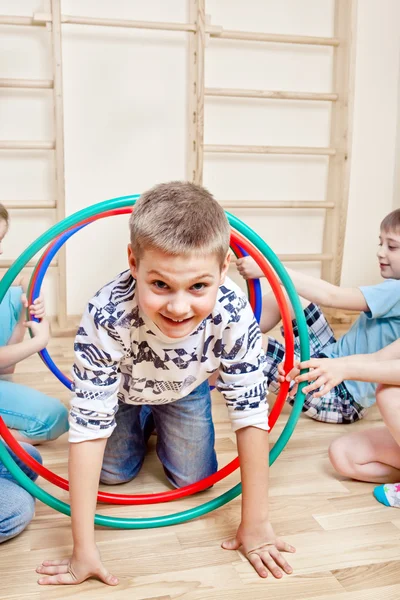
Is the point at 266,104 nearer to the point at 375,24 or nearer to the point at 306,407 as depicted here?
the point at 375,24

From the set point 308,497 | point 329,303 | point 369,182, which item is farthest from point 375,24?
point 308,497

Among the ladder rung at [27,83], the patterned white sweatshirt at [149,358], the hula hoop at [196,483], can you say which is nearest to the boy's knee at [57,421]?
the hula hoop at [196,483]

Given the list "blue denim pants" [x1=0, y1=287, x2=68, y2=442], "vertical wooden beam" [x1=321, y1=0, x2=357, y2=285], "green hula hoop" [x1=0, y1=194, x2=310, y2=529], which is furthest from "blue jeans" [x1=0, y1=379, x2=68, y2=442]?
"vertical wooden beam" [x1=321, y1=0, x2=357, y2=285]

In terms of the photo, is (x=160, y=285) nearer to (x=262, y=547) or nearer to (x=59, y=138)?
(x=262, y=547)

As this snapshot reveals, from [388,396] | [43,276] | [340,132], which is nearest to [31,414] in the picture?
[43,276]

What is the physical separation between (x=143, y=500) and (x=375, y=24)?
2675 mm

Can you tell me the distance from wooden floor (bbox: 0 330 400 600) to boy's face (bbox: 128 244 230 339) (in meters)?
0.47

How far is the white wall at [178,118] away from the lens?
9.20 ft

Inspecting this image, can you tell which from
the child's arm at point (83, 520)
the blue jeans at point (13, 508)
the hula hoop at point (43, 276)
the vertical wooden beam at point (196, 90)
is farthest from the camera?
the vertical wooden beam at point (196, 90)

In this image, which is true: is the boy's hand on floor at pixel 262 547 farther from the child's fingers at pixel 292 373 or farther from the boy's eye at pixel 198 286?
the boy's eye at pixel 198 286

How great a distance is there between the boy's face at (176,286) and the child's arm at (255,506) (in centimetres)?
31

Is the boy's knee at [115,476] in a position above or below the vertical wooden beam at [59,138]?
below

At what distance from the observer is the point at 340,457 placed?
1.54 metres

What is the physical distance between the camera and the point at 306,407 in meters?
1.89
